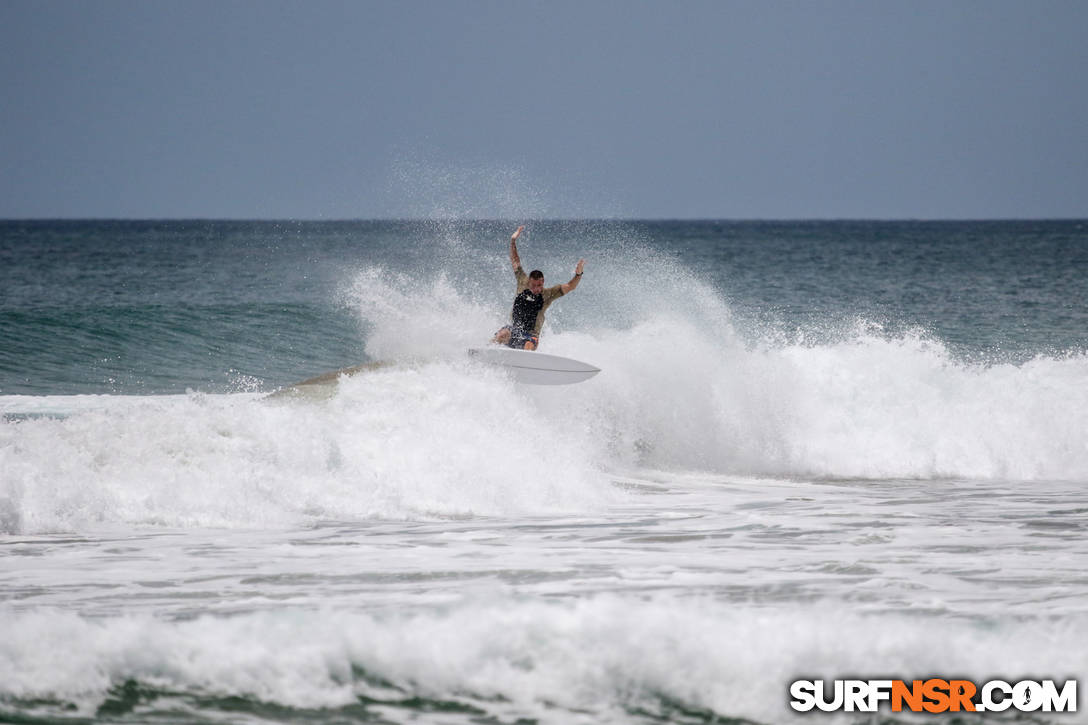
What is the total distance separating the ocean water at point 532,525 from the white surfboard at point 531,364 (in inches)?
8.0

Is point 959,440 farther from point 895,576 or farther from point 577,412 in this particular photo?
point 895,576

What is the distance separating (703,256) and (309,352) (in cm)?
4767

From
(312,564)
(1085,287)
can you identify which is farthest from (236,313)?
(1085,287)

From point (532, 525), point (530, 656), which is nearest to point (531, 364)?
point (532, 525)

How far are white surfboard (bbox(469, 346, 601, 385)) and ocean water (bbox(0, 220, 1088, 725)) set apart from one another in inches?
8.0

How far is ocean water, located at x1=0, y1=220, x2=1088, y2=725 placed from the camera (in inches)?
244

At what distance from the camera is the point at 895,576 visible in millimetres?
8188

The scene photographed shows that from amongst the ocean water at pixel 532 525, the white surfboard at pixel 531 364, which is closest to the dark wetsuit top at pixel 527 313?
the white surfboard at pixel 531 364

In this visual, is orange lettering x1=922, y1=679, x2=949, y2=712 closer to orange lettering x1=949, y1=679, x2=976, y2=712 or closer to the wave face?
orange lettering x1=949, y1=679, x2=976, y2=712

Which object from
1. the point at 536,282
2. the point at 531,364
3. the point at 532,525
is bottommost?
the point at 532,525

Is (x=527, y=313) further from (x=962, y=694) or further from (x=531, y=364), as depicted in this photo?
(x=962, y=694)

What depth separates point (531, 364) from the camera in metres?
14.2

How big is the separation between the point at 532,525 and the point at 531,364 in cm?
425

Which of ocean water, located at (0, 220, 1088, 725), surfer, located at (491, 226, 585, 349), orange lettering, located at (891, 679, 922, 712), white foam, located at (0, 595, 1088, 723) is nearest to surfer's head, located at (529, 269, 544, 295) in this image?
surfer, located at (491, 226, 585, 349)
